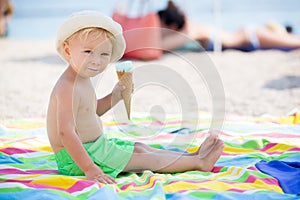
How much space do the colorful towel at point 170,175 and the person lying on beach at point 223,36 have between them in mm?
3274

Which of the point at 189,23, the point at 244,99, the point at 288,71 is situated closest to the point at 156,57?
the point at 189,23

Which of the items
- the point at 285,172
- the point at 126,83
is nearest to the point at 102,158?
the point at 126,83

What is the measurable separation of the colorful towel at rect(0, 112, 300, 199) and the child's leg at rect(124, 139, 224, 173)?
4cm

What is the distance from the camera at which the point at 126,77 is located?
6.35 feet

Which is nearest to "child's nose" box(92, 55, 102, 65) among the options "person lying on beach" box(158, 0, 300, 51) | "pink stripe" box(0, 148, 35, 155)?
"pink stripe" box(0, 148, 35, 155)

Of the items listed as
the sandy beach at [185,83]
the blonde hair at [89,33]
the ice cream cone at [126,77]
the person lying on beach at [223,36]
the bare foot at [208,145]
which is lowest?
the sandy beach at [185,83]

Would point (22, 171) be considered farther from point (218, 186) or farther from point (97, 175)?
point (218, 186)

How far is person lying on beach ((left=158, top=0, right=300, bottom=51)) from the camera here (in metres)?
5.87

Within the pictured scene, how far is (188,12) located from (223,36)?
950mm

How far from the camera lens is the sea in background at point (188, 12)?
23.9 feet

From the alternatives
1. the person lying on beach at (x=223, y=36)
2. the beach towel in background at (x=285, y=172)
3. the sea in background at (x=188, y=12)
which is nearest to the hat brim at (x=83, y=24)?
the beach towel in background at (x=285, y=172)

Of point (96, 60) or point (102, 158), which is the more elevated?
point (96, 60)

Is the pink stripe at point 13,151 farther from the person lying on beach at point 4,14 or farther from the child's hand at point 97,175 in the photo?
the person lying on beach at point 4,14

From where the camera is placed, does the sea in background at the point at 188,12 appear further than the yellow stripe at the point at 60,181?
Yes
